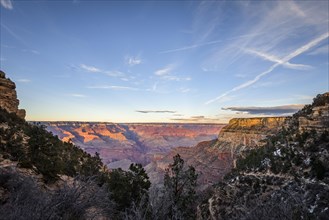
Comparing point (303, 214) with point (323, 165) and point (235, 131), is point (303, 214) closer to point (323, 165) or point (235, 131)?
point (323, 165)

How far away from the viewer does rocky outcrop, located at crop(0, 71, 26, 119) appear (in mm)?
55256

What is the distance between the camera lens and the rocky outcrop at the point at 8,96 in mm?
55256

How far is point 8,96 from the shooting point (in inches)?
2229

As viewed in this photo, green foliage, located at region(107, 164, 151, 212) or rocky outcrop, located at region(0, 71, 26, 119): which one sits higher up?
rocky outcrop, located at region(0, 71, 26, 119)

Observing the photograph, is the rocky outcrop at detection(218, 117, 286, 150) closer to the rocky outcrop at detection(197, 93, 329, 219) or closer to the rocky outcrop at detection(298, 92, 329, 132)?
the rocky outcrop at detection(298, 92, 329, 132)

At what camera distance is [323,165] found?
119 feet

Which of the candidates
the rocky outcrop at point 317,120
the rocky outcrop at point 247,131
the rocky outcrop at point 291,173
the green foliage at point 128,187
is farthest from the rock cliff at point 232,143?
the green foliage at point 128,187

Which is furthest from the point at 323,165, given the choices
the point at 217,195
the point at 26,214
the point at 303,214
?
the point at 26,214

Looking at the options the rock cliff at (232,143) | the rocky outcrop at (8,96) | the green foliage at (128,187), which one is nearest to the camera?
the green foliage at (128,187)

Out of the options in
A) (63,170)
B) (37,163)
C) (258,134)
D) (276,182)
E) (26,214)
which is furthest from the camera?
(258,134)

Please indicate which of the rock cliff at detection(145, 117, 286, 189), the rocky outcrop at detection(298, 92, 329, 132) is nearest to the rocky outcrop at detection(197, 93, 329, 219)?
the rocky outcrop at detection(298, 92, 329, 132)

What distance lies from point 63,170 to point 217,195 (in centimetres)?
2380

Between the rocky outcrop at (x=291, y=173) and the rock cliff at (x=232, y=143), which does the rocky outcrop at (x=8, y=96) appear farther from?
the rock cliff at (x=232, y=143)

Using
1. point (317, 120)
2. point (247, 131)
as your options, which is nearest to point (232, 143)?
point (247, 131)
